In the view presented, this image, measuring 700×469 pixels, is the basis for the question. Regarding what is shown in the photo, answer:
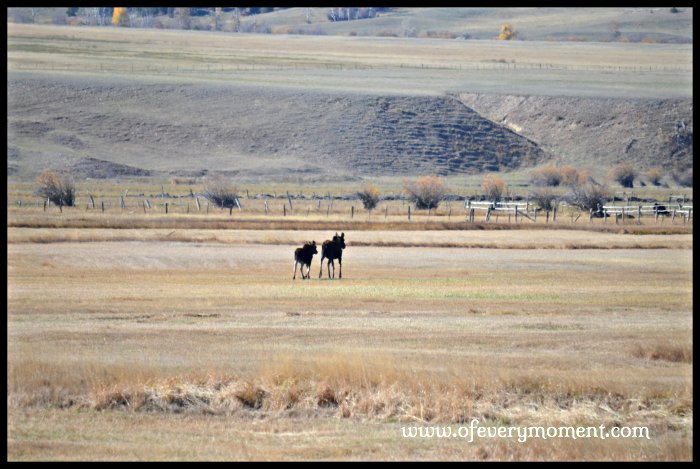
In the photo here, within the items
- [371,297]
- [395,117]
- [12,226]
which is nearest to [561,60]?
[395,117]

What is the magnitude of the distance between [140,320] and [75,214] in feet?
137

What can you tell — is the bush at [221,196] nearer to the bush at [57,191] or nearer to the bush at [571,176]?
the bush at [57,191]

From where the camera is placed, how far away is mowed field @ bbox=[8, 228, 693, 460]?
14828 mm

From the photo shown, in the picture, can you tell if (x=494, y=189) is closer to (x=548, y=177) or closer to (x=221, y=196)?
(x=548, y=177)

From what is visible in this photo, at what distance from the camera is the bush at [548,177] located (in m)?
109

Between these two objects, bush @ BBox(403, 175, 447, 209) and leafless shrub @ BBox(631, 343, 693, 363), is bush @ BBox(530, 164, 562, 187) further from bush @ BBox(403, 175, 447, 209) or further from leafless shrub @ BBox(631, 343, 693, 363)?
leafless shrub @ BBox(631, 343, 693, 363)

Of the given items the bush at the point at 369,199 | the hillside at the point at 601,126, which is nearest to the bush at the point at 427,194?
the bush at the point at 369,199

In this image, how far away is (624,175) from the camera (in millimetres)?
111312

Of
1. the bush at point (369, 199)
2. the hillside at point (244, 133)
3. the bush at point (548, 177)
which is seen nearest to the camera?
the bush at point (369, 199)

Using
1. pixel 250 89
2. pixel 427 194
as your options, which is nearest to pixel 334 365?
pixel 427 194

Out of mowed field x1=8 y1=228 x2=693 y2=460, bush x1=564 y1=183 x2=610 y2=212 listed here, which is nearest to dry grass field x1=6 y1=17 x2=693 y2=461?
mowed field x1=8 y1=228 x2=693 y2=460

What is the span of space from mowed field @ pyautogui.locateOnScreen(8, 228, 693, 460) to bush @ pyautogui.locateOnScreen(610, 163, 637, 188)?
8103cm

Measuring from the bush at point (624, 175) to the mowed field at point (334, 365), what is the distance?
81026 mm
